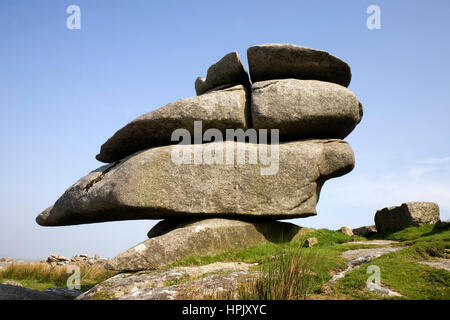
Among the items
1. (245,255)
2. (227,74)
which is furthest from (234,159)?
(227,74)

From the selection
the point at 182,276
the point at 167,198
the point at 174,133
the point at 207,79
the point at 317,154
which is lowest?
the point at 182,276

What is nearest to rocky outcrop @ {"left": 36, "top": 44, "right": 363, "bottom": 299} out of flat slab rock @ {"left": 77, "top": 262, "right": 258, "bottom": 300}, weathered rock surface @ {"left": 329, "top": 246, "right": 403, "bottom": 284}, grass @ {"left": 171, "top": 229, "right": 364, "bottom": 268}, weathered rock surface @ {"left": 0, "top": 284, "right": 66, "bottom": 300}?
grass @ {"left": 171, "top": 229, "right": 364, "bottom": 268}

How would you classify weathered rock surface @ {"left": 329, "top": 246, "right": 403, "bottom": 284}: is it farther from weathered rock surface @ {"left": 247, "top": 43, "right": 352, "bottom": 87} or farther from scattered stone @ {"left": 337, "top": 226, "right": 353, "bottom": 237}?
weathered rock surface @ {"left": 247, "top": 43, "right": 352, "bottom": 87}

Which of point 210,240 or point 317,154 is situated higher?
point 317,154

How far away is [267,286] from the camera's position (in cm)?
667

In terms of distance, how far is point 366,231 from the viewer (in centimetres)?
1850

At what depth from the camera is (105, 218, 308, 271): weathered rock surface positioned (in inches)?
444

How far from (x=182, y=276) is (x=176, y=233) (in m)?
3.18

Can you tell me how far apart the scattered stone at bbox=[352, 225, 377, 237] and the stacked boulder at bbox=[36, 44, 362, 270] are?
4641 millimetres

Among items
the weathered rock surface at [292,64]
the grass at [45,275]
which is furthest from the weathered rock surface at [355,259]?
the grass at [45,275]

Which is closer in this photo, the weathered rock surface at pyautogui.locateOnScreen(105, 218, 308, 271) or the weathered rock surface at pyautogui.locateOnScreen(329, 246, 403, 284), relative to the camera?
the weathered rock surface at pyautogui.locateOnScreen(329, 246, 403, 284)

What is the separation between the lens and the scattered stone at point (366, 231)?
59.2 feet
